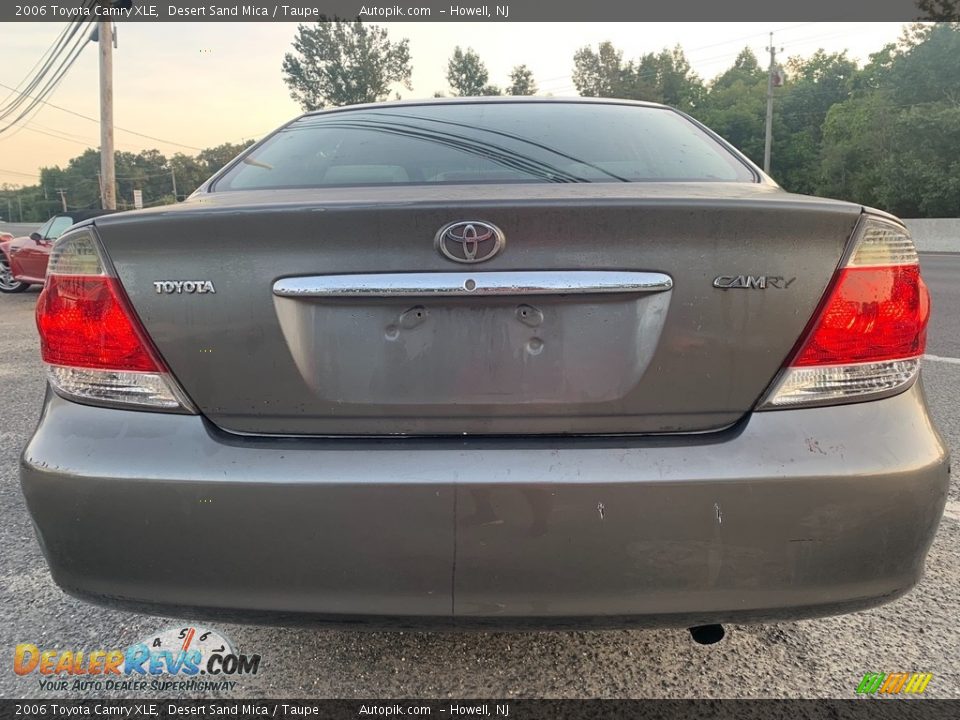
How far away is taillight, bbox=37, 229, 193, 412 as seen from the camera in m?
1.41

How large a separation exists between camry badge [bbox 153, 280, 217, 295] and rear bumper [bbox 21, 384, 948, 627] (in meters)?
0.26

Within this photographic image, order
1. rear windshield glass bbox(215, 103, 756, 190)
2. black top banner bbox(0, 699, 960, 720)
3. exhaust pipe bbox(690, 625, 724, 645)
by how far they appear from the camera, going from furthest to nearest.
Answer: rear windshield glass bbox(215, 103, 756, 190) → black top banner bbox(0, 699, 960, 720) → exhaust pipe bbox(690, 625, 724, 645)

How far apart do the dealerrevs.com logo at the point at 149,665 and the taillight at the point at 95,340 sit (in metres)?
0.86

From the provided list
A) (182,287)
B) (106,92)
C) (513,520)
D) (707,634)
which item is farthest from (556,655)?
(106,92)

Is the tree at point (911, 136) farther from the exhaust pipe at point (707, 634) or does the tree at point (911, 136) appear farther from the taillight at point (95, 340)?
the taillight at point (95, 340)

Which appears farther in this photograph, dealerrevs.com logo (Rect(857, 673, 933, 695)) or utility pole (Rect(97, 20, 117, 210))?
utility pole (Rect(97, 20, 117, 210))

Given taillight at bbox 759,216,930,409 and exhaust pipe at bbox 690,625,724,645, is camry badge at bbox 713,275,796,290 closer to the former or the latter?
taillight at bbox 759,216,930,409

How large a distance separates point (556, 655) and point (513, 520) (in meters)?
0.78

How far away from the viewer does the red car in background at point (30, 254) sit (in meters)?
10.4

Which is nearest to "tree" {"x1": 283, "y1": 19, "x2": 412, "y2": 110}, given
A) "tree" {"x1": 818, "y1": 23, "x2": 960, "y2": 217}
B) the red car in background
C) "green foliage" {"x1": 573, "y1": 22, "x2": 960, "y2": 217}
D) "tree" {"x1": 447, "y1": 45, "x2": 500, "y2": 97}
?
"tree" {"x1": 447, "y1": 45, "x2": 500, "y2": 97}

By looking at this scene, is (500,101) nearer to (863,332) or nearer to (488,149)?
(488,149)

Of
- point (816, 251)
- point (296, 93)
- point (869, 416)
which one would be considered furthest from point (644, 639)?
point (296, 93)

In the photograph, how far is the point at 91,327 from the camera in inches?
56.7

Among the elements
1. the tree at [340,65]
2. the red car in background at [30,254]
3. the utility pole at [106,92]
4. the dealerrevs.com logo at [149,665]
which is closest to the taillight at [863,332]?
the dealerrevs.com logo at [149,665]
